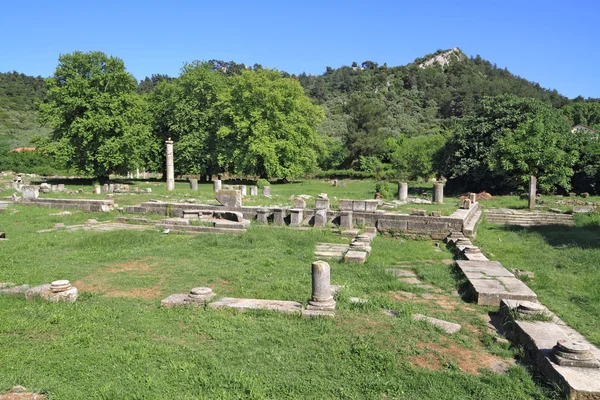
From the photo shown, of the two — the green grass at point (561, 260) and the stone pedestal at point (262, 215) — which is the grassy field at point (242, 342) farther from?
the stone pedestal at point (262, 215)

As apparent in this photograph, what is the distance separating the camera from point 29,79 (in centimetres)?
10362

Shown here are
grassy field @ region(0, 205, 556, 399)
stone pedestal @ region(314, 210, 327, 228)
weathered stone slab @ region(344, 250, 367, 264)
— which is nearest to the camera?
grassy field @ region(0, 205, 556, 399)

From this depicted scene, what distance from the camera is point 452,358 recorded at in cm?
527

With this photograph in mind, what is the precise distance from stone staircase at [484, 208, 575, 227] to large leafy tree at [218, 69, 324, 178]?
20.5 m

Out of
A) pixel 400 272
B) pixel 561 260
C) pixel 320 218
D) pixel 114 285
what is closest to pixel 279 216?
pixel 320 218

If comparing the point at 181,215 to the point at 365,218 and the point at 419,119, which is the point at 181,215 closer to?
the point at 365,218

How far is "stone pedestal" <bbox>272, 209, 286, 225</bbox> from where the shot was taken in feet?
54.4

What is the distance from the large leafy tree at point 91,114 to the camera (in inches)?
1310

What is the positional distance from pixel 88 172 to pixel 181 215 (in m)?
21.4

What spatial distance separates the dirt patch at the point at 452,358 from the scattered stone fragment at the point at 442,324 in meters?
0.42

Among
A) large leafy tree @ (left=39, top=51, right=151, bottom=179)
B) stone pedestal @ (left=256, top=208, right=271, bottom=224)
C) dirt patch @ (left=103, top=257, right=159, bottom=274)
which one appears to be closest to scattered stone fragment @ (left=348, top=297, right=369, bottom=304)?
dirt patch @ (left=103, top=257, right=159, bottom=274)

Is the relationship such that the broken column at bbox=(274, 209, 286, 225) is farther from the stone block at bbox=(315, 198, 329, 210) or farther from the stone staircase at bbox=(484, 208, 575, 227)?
the stone staircase at bbox=(484, 208, 575, 227)

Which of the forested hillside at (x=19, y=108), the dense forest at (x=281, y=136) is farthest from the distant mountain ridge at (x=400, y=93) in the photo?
the dense forest at (x=281, y=136)

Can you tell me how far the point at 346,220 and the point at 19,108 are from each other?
8778 cm
